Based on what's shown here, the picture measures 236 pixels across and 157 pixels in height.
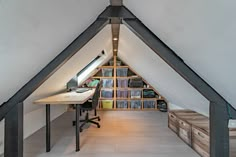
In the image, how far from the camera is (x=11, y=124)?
2.47 m

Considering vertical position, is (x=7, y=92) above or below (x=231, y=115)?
above

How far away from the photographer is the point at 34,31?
162cm

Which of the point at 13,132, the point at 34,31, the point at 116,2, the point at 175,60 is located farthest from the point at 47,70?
the point at 175,60

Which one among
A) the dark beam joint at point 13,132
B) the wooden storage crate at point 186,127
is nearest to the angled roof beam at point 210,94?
the wooden storage crate at point 186,127

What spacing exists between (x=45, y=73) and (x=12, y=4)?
53.5 inches

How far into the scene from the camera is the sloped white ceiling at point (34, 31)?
132 cm

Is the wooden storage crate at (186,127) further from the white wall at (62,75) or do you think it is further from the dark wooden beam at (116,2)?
the dark wooden beam at (116,2)

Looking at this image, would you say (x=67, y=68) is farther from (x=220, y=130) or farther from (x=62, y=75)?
(x=220, y=130)

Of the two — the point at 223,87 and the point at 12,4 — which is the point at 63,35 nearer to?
the point at 12,4

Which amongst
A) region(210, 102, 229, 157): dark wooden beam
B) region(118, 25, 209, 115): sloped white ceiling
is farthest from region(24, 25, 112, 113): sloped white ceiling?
region(210, 102, 229, 157): dark wooden beam

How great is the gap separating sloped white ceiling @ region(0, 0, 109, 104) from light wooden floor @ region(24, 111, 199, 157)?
4.52ft

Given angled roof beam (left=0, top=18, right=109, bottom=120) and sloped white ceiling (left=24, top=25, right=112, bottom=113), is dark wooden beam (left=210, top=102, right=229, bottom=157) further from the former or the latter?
sloped white ceiling (left=24, top=25, right=112, bottom=113)

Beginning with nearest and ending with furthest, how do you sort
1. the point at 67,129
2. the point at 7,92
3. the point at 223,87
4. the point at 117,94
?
1. the point at 223,87
2. the point at 7,92
3. the point at 67,129
4. the point at 117,94

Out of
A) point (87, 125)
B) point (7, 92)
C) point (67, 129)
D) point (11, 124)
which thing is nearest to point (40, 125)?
point (67, 129)
